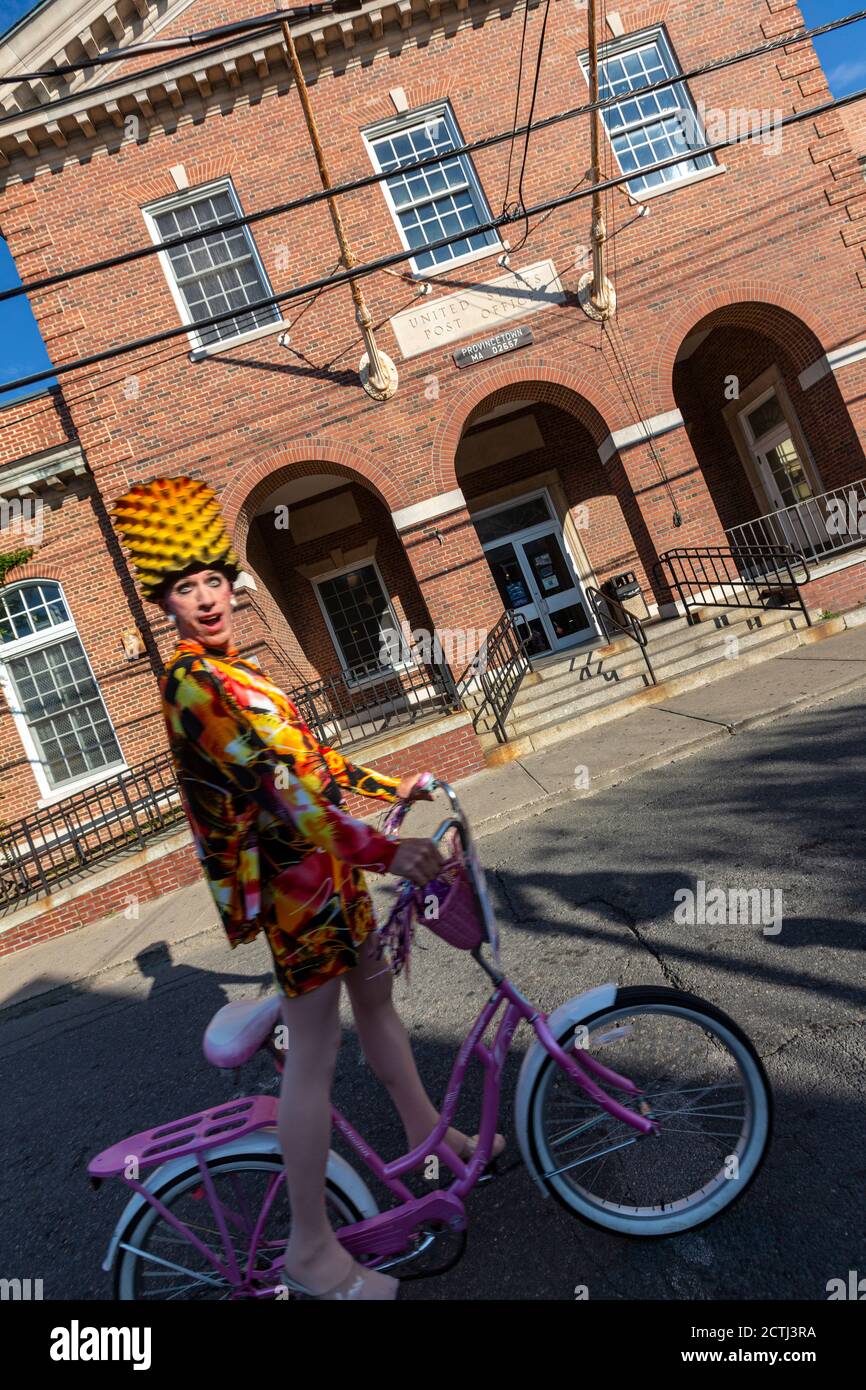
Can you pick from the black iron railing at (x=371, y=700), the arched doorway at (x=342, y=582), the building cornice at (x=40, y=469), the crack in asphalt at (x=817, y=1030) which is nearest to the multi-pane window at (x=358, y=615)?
the arched doorway at (x=342, y=582)

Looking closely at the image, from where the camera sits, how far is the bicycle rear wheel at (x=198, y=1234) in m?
1.94

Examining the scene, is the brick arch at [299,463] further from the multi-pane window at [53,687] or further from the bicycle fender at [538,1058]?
the bicycle fender at [538,1058]

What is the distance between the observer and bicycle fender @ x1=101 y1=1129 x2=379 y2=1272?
1922 mm

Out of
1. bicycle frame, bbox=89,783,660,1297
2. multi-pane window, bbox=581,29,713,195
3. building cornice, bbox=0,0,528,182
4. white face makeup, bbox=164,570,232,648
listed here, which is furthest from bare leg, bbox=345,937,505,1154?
building cornice, bbox=0,0,528,182

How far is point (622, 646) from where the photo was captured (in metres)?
11.8

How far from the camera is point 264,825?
189 centimetres

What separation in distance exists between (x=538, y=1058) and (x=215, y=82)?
1459cm

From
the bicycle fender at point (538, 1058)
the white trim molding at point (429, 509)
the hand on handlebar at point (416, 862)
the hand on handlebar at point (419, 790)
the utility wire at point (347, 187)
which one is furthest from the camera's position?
the white trim molding at point (429, 509)

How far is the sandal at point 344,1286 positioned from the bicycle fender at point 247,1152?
117mm

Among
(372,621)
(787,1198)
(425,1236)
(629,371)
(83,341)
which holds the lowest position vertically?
(787,1198)

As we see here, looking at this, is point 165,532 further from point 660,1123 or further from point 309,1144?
point 660,1123

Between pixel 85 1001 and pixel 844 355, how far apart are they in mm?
13255
